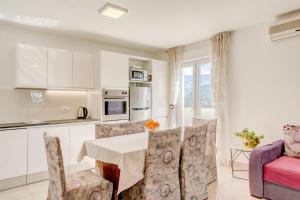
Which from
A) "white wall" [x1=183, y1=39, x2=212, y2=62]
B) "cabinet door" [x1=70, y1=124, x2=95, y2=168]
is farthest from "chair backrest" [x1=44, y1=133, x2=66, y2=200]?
"white wall" [x1=183, y1=39, x2=212, y2=62]

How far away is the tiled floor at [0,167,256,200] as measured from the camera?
2.60 m

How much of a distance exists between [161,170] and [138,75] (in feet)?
9.46

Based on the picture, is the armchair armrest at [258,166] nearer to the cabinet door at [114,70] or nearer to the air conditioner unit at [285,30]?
the air conditioner unit at [285,30]

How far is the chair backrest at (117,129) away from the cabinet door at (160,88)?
74.4 inches

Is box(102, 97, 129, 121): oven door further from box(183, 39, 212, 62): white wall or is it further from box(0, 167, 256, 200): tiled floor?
box(183, 39, 212, 62): white wall

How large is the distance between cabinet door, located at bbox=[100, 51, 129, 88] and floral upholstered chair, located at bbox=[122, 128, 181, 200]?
227 centimetres


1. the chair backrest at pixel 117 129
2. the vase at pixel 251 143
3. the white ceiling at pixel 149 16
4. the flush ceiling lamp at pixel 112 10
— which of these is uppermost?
the white ceiling at pixel 149 16

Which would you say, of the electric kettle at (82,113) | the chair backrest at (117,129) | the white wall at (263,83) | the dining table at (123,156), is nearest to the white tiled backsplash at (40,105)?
the electric kettle at (82,113)

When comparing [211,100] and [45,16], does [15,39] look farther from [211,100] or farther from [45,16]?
[211,100]

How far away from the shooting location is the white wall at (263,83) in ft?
9.97

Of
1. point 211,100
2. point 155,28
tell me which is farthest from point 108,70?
point 211,100

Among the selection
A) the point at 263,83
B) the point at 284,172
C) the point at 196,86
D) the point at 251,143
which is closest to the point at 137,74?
the point at 196,86

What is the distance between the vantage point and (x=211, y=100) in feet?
13.8

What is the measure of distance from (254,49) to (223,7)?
116 centimetres
